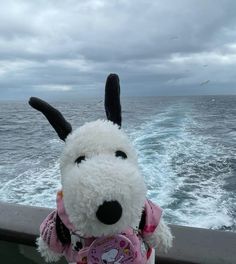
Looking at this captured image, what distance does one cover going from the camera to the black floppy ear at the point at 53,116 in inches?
42.3

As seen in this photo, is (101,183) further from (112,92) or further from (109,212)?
(112,92)

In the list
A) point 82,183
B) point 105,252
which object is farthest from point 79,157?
point 105,252

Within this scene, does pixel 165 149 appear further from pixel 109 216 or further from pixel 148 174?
pixel 109 216

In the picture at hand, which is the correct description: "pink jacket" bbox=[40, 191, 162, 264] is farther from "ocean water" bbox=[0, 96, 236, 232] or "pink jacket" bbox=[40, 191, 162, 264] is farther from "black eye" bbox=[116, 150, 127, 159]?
"ocean water" bbox=[0, 96, 236, 232]

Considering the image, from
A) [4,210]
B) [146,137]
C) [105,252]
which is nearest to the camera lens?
[105,252]

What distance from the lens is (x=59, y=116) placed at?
42.7 inches

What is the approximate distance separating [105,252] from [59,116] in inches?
16.9

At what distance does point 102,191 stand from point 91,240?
0.26 metres

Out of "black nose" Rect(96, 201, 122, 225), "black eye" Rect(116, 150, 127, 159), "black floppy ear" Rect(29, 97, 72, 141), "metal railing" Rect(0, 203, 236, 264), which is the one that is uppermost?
"black floppy ear" Rect(29, 97, 72, 141)

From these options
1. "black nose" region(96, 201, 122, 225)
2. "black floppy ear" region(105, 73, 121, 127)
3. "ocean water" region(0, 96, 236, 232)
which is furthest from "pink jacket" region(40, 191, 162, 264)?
"ocean water" region(0, 96, 236, 232)

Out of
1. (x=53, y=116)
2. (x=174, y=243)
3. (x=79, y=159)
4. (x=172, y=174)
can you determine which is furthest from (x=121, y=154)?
(x=172, y=174)

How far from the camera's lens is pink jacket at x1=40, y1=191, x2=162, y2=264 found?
3.18ft

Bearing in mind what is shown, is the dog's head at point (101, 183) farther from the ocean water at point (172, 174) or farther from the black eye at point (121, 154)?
the ocean water at point (172, 174)

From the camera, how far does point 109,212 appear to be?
32.6 inches
